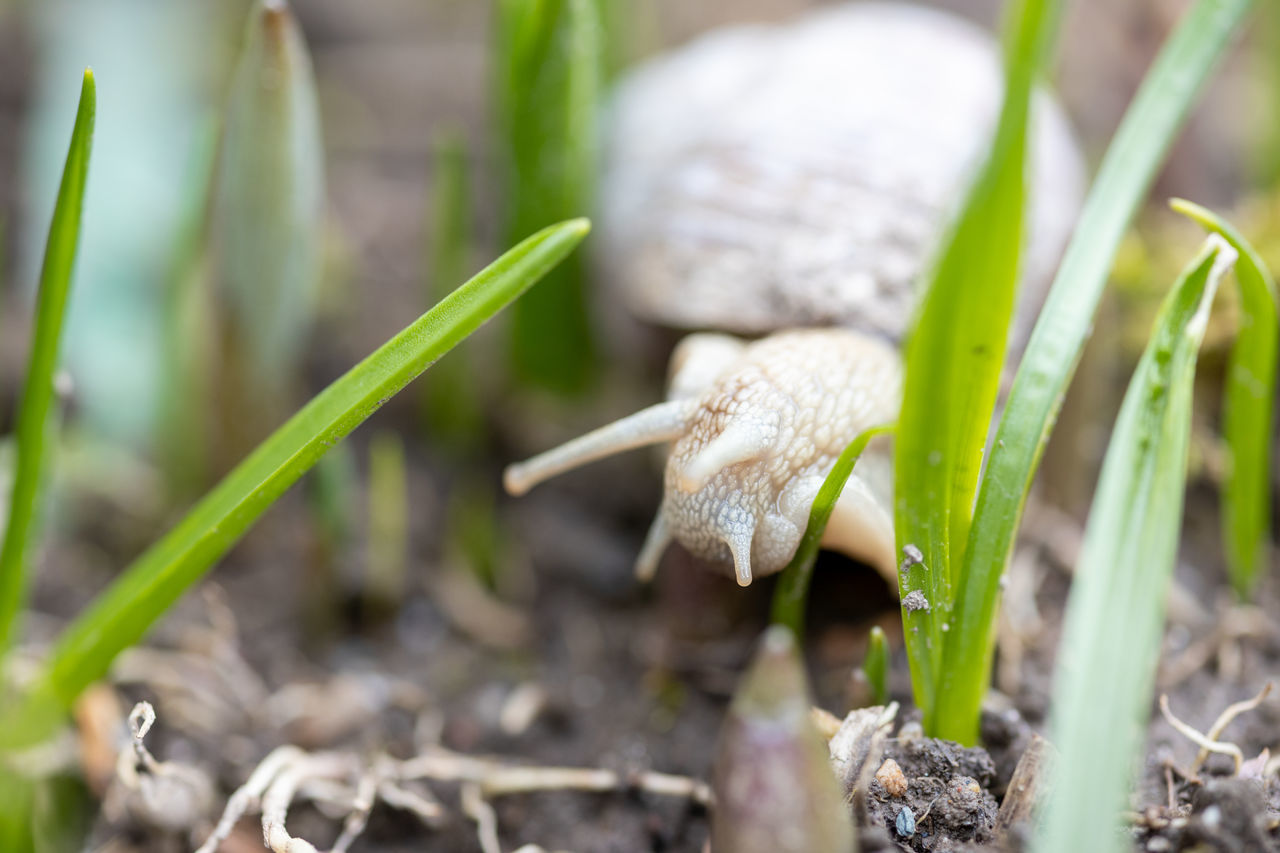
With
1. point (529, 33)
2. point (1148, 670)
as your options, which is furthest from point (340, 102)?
point (1148, 670)

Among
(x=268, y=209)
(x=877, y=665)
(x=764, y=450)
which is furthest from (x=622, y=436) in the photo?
(x=268, y=209)

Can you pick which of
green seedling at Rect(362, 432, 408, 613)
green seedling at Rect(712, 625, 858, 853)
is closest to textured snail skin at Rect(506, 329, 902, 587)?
green seedling at Rect(712, 625, 858, 853)

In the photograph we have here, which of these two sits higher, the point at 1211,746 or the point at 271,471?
the point at 271,471

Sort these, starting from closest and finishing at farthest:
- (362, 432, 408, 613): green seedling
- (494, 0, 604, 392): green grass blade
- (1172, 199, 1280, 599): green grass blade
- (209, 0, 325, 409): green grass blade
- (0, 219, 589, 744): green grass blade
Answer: (0, 219, 589, 744): green grass blade
(1172, 199, 1280, 599): green grass blade
(209, 0, 325, 409): green grass blade
(494, 0, 604, 392): green grass blade
(362, 432, 408, 613): green seedling

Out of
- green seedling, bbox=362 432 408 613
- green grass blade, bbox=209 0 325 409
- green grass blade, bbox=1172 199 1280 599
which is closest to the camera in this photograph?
green grass blade, bbox=1172 199 1280 599

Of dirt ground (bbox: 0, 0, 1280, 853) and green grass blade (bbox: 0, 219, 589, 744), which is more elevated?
green grass blade (bbox: 0, 219, 589, 744)

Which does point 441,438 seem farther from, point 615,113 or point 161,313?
point 615,113

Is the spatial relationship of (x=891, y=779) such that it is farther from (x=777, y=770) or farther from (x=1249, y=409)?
(x=1249, y=409)

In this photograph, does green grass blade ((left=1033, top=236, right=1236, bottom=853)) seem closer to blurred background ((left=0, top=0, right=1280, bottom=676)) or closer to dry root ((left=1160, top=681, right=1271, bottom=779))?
dry root ((left=1160, top=681, right=1271, bottom=779))

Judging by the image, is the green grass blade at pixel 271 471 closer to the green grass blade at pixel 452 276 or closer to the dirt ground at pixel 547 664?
the dirt ground at pixel 547 664
